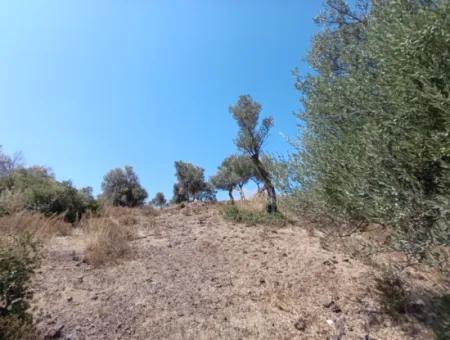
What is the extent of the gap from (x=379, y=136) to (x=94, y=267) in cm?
609

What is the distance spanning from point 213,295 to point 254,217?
222 inches

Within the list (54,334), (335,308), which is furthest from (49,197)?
(335,308)

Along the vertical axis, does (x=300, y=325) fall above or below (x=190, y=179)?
below

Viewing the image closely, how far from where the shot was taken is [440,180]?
3260 millimetres

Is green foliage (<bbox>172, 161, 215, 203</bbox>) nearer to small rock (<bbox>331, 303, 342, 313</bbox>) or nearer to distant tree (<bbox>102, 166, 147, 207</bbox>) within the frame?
distant tree (<bbox>102, 166, 147, 207</bbox>)

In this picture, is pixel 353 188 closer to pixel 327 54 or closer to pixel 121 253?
pixel 327 54

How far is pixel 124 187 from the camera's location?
32.4 meters

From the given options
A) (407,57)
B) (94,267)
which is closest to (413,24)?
(407,57)

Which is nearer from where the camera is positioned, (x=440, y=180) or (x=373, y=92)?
(x=440, y=180)

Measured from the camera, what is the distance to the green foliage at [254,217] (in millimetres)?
10702

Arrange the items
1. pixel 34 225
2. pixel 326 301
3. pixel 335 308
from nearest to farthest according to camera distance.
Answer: pixel 335 308
pixel 326 301
pixel 34 225

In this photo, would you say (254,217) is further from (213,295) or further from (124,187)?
(124,187)

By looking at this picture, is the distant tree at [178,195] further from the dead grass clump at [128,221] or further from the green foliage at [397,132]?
the green foliage at [397,132]

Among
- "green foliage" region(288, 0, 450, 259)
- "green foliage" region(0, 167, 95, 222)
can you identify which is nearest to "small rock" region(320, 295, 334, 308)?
"green foliage" region(288, 0, 450, 259)
